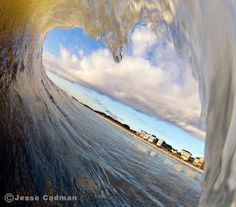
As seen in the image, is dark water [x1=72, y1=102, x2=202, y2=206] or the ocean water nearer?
the ocean water

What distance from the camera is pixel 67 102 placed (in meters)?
10.7

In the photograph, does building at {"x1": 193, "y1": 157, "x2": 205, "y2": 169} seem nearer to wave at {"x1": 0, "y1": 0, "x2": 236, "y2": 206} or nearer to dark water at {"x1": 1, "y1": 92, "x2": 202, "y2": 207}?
dark water at {"x1": 1, "y1": 92, "x2": 202, "y2": 207}

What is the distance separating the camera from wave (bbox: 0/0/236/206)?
176 centimetres

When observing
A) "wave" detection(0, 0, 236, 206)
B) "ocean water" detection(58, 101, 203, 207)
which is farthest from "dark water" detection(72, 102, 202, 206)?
"wave" detection(0, 0, 236, 206)

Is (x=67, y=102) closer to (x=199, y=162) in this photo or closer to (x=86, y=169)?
(x=86, y=169)

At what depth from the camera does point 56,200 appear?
273 inches

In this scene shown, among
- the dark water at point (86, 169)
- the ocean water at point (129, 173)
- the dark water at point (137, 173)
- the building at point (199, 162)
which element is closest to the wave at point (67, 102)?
the dark water at point (86, 169)

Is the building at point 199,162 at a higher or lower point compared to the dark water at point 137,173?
higher

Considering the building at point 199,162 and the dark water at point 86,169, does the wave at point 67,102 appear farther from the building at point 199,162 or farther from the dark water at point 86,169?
the building at point 199,162

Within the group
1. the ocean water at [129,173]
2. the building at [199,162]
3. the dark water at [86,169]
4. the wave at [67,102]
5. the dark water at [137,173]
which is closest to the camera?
the wave at [67,102]

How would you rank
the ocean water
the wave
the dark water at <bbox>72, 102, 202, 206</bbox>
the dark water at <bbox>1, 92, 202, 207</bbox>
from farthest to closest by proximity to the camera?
1. the dark water at <bbox>72, 102, 202, 206</bbox>
2. the ocean water
3. the dark water at <bbox>1, 92, 202, 207</bbox>
4. the wave

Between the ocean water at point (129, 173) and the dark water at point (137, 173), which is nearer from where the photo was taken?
the ocean water at point (129, 173)

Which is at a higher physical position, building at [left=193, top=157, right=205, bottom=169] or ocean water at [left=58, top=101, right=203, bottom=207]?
building at [left=193, top=157, right=205, bottom=169]

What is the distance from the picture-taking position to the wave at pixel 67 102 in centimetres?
176
